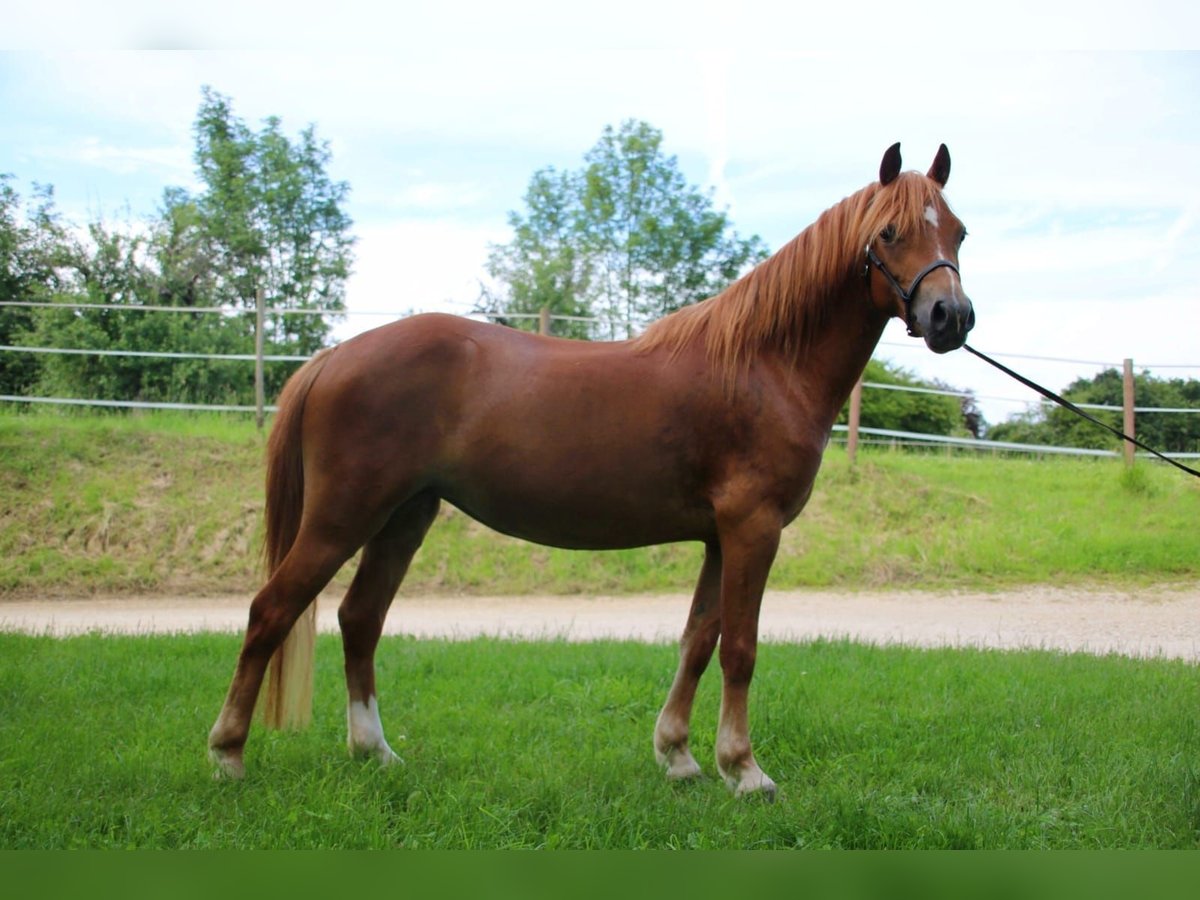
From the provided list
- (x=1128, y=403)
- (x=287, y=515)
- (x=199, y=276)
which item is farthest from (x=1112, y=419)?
(x=199, y=276)

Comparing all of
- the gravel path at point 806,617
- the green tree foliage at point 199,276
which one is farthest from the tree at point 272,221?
the gravel path at point 806,617

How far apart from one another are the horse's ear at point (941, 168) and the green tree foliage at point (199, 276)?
10.9 m

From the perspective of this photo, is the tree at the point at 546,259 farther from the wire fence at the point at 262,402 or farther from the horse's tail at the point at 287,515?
the horse's tail at the point at 287,515

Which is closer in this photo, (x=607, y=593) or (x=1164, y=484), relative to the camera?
(x=607, y=593)

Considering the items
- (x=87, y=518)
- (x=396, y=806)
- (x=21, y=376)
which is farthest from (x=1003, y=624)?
(x=21, y=376)

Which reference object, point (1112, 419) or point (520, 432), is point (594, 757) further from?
point (1112, 419)

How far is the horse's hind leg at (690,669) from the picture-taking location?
12.9ft

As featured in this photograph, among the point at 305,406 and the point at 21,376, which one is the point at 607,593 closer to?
the point at 305,406

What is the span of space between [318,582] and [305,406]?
2.47 feet

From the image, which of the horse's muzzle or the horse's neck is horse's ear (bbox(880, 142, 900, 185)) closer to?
the horse's neck

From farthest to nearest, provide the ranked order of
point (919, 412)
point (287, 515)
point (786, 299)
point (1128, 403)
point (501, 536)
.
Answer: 1. point (919, 412)
2. point (1128, 403)
3. point (501, 536)
4. point (287, 515)
5. point (786, 299)

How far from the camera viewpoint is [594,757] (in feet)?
13.3

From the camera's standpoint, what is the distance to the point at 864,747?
169 inches

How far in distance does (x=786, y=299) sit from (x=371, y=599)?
2253 millimetres
